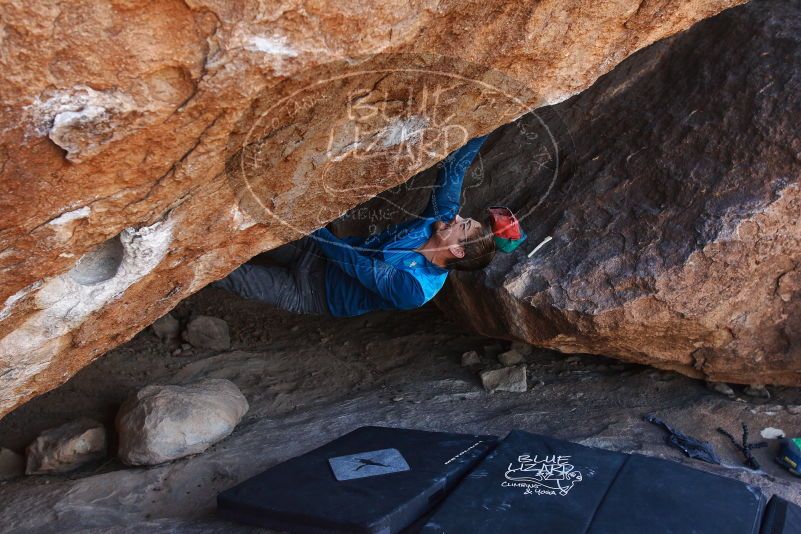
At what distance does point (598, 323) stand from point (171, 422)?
1.72 m

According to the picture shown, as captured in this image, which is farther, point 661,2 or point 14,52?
point 661,2

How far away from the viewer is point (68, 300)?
2.08 m

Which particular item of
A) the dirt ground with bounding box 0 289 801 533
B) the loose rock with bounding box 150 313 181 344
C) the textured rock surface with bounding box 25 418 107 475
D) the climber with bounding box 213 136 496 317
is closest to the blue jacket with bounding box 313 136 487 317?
the climber with bounding box 213 136 496 317

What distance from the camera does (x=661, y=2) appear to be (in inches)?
85.5

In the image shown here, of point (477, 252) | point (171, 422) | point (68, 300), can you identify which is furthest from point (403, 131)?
point (171, 422)

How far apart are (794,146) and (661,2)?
0.98m

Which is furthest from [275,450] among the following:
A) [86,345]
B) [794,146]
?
[794,146]

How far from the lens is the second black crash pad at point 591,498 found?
1.96 metres

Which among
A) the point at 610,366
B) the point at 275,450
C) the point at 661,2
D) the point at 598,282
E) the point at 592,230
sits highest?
the point at 661,2

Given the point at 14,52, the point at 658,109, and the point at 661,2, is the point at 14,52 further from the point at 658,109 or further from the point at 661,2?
the point at 658,109

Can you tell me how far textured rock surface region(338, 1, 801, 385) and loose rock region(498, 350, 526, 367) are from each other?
0.19 metres

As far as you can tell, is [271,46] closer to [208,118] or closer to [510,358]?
[208,118]

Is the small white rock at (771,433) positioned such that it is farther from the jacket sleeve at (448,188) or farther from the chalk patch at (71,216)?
the chalk patch at (71,216)

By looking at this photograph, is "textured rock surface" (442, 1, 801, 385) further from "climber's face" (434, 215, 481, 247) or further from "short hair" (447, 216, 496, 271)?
"climber's face" (434, 215, 481, 247)
